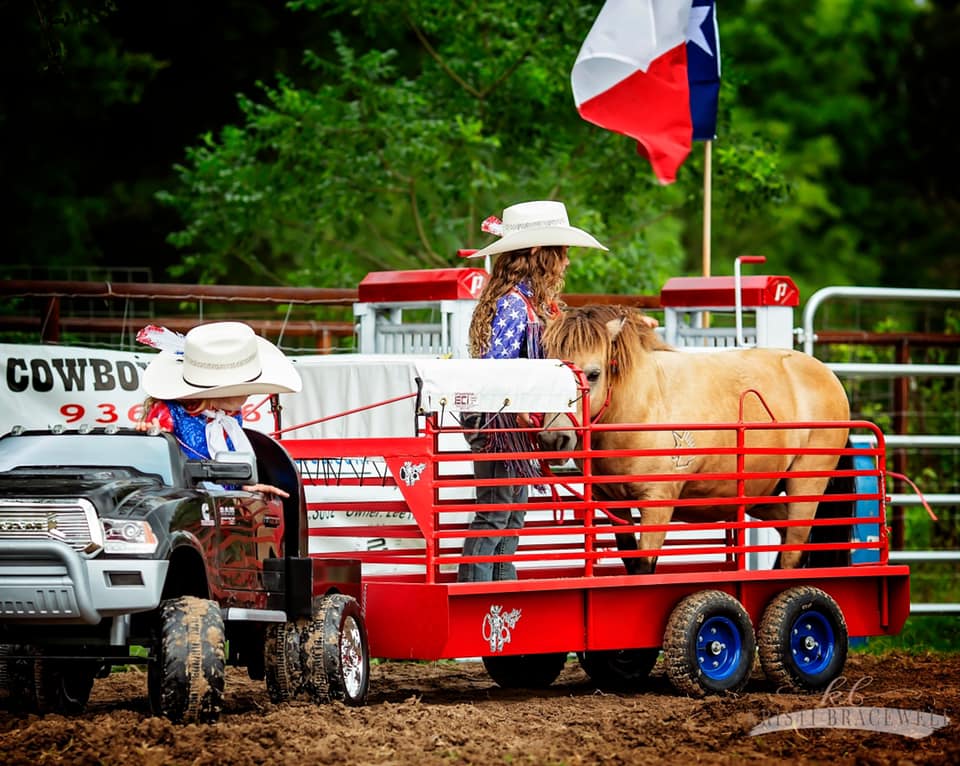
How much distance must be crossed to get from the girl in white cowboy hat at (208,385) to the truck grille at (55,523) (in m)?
0.97

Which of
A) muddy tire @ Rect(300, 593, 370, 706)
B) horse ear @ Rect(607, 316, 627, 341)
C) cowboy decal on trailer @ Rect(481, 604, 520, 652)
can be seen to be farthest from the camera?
horse ear @ Rect(607, 316, 627, 341)

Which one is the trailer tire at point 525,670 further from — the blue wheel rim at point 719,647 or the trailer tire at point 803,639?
the trailer tire at point 803,639

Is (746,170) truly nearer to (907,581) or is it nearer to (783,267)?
(907,581)

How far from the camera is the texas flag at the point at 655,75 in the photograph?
37.4 feet

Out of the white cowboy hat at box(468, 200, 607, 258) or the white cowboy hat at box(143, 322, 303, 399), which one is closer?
the white cowboy hat at box(143, 322, 303, 399)

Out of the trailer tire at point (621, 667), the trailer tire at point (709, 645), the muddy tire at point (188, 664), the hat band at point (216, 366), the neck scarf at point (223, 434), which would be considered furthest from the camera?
the trailer tire at point (621, 667)

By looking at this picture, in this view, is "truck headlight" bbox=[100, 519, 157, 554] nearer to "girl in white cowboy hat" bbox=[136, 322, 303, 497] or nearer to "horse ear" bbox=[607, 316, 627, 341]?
"girl in white cowboy hat" bbox=[136, 322, 303, 497]

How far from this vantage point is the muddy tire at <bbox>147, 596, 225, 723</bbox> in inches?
233

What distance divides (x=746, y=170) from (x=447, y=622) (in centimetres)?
913

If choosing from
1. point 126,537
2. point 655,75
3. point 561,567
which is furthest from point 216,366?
point 655,75

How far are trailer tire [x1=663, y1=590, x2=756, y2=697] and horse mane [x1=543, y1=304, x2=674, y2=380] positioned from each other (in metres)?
1.23

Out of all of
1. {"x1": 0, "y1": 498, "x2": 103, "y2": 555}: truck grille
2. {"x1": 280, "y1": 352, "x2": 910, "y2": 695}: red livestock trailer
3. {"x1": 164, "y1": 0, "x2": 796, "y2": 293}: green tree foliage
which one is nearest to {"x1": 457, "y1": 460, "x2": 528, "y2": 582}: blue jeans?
{"x1": 280, "y1": 352, "x2": 910, "y2": 695}: red livestock trailer

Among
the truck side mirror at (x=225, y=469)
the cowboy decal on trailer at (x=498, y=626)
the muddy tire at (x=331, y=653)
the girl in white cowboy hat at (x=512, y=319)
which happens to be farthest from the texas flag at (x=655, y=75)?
the truck side mirror at (x=225, y=469)

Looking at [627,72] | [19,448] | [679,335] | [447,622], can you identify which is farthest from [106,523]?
[627,72]
